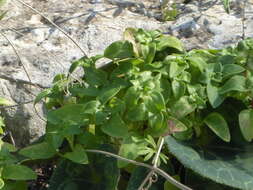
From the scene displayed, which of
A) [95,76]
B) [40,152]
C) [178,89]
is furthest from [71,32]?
[178,89]

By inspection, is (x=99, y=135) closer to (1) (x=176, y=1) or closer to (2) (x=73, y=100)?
(2) (x=73, y=100)

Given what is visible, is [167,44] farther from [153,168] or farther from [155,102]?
[153,168]

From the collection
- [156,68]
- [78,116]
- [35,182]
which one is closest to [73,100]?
[78,116]

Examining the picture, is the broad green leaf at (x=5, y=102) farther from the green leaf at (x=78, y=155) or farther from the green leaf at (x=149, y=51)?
the green leaf at (x=149, y=51)

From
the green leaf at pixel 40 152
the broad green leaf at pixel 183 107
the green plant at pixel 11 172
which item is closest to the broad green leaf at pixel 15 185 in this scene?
the green plant at pixel 11 172

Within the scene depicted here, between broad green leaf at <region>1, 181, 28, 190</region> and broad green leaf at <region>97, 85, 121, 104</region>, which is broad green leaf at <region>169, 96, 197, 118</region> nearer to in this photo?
broad green leaf at <region>97, 85, 121, 104</region>

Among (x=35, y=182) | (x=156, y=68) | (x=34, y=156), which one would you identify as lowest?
(x=35, y=182)

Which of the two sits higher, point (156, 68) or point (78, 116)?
point (156, 68)
